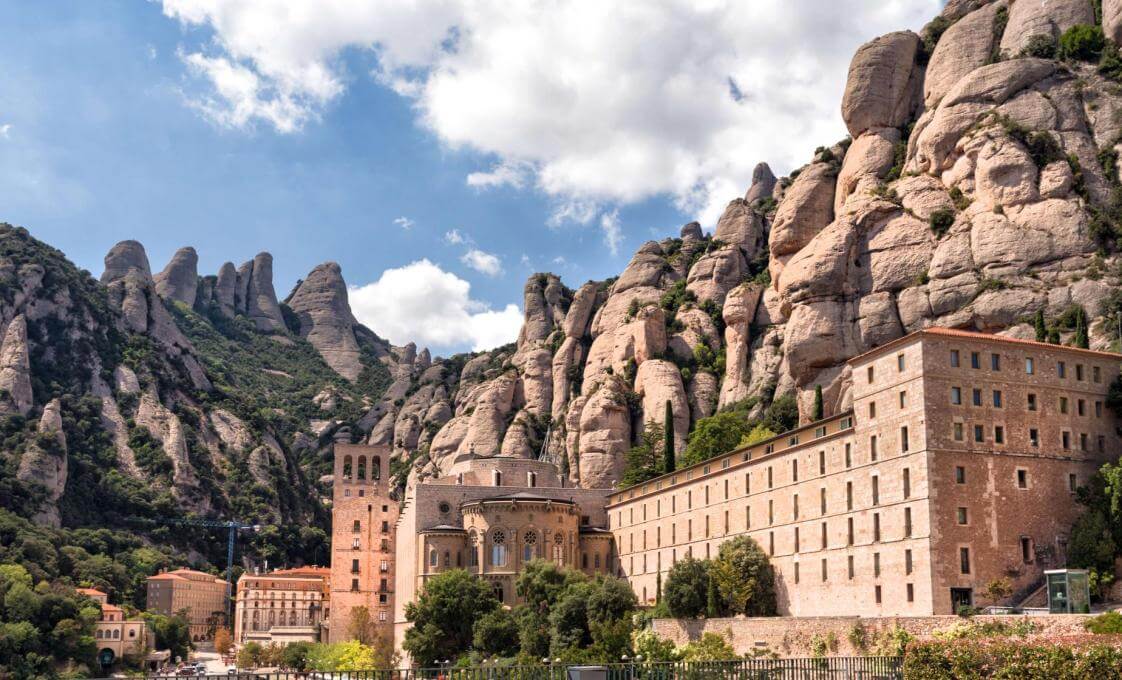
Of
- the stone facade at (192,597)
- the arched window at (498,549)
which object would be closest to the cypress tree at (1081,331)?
the arched window at (498,549)

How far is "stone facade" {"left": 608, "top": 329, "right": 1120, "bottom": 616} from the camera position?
189 feet

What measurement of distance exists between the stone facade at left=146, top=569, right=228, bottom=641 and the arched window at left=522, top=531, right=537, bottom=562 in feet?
246

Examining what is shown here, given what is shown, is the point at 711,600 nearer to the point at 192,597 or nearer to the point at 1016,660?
the point at 1016,660

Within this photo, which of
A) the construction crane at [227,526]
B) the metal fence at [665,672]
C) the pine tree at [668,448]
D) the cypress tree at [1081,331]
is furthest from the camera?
the construction crane at [227,526]

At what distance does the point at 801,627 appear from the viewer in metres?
59.5

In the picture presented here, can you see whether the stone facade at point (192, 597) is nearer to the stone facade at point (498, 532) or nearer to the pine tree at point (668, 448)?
the stone facade at point (498, 532)

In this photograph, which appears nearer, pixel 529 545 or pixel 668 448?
pixel 529 545

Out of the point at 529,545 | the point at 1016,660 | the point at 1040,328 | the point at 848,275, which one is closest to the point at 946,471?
the point at 1016,660

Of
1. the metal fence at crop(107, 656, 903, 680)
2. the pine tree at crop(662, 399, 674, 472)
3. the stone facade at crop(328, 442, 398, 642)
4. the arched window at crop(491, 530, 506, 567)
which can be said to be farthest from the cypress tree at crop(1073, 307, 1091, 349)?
the stone facade at crop(328, 442, 398, 642)

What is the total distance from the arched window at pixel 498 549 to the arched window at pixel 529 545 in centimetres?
167

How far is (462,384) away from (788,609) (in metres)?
112

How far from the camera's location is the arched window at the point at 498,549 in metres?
97.6

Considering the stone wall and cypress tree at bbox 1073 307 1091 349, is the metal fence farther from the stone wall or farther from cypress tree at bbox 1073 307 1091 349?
cypress tree at bbox 1073 307 1091 349

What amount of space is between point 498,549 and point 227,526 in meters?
106
